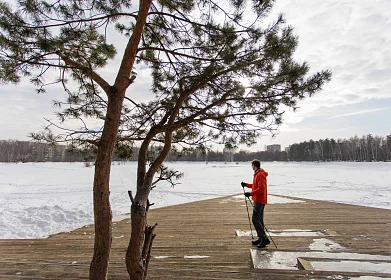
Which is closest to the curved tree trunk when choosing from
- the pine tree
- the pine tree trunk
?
the pine tree

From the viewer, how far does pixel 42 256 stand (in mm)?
3514

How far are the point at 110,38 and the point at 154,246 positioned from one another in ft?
10.4

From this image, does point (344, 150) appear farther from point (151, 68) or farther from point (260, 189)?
point (151, 68)

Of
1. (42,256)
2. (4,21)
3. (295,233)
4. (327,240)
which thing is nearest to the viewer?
(4,21)

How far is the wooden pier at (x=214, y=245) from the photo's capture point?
2.54m

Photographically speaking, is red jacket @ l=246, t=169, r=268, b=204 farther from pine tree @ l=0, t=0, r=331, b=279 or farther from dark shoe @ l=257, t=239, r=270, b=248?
pine tree @ l=0, t=0, r=331, b=279

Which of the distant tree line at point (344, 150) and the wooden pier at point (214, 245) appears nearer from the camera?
the wooden pier at point (214, 245)

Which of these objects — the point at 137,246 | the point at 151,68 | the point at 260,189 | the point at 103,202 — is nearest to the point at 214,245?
the point at 260,189

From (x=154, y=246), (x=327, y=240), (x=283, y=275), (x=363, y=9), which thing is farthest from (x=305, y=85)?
(x=154, y=246)

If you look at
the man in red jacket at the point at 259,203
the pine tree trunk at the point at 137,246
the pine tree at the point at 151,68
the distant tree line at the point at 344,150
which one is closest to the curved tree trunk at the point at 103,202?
the pine tree at the point at 151,68

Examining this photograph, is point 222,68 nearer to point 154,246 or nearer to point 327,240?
point 154,246

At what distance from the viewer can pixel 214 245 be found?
12.5ft

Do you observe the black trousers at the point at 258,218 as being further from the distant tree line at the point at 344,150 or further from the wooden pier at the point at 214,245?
the distant tree line at the point at 344,150

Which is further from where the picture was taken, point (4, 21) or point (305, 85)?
point (305, 85)
